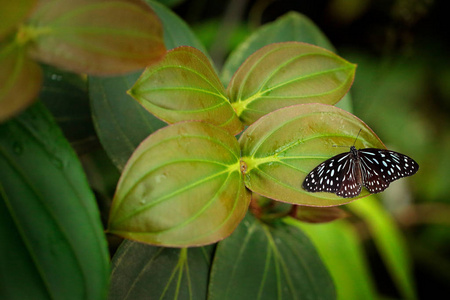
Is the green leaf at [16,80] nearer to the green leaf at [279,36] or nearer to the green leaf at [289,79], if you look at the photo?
the green leaf at [289,79]

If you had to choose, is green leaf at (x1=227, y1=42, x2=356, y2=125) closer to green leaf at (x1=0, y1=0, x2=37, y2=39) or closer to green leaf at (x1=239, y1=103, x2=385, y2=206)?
green leaf at (x1=239, y1=103, x2=385, y2=206)

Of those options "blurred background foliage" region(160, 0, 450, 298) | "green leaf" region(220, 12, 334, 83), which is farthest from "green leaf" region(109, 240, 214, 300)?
"blurred background foliage" region(160, 0, 450, 298)

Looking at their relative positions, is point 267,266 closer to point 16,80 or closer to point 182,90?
point 182,90

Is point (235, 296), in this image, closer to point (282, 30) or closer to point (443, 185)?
point (282, 30)

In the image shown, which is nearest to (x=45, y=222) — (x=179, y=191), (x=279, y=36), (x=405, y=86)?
(x=179, y=191)

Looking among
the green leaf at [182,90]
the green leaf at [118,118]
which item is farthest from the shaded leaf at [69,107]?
the green leaf at [182,90]
